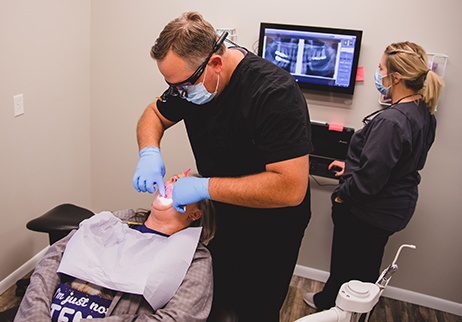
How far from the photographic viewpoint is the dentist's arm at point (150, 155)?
158 centimetres

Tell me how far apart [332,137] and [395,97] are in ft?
1.65

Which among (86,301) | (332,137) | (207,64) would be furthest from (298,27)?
(86,301)

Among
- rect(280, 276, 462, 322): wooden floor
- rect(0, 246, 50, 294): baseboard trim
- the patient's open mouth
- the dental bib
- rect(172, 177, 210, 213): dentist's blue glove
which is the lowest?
rect(280, 276, 462, 322): wooden floor

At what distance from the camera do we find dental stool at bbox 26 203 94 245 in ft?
7.02

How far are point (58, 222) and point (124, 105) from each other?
0.91m

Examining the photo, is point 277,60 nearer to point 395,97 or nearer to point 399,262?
point 395,97

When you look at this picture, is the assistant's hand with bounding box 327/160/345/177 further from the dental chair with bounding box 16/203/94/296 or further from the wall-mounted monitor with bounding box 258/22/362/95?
the dental chair with bounding box 16/203/94/296

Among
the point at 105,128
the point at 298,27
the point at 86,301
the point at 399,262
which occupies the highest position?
the point at 298,27

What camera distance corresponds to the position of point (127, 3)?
2.61m

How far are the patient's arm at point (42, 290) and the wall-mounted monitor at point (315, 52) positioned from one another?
1465 millimetres

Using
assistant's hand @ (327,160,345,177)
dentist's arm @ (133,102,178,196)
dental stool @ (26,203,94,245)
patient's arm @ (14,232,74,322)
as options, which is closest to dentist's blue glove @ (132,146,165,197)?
dentist's arm @ (133,102,178,196)

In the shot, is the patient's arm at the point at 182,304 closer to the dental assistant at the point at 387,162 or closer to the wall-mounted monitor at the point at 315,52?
the dental assistant at the point at 387,162

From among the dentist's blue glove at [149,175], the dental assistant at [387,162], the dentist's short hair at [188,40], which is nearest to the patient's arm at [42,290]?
the dentist's blue glove at [149,175]

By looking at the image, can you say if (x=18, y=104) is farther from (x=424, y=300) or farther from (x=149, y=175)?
(x=424, y=300)
